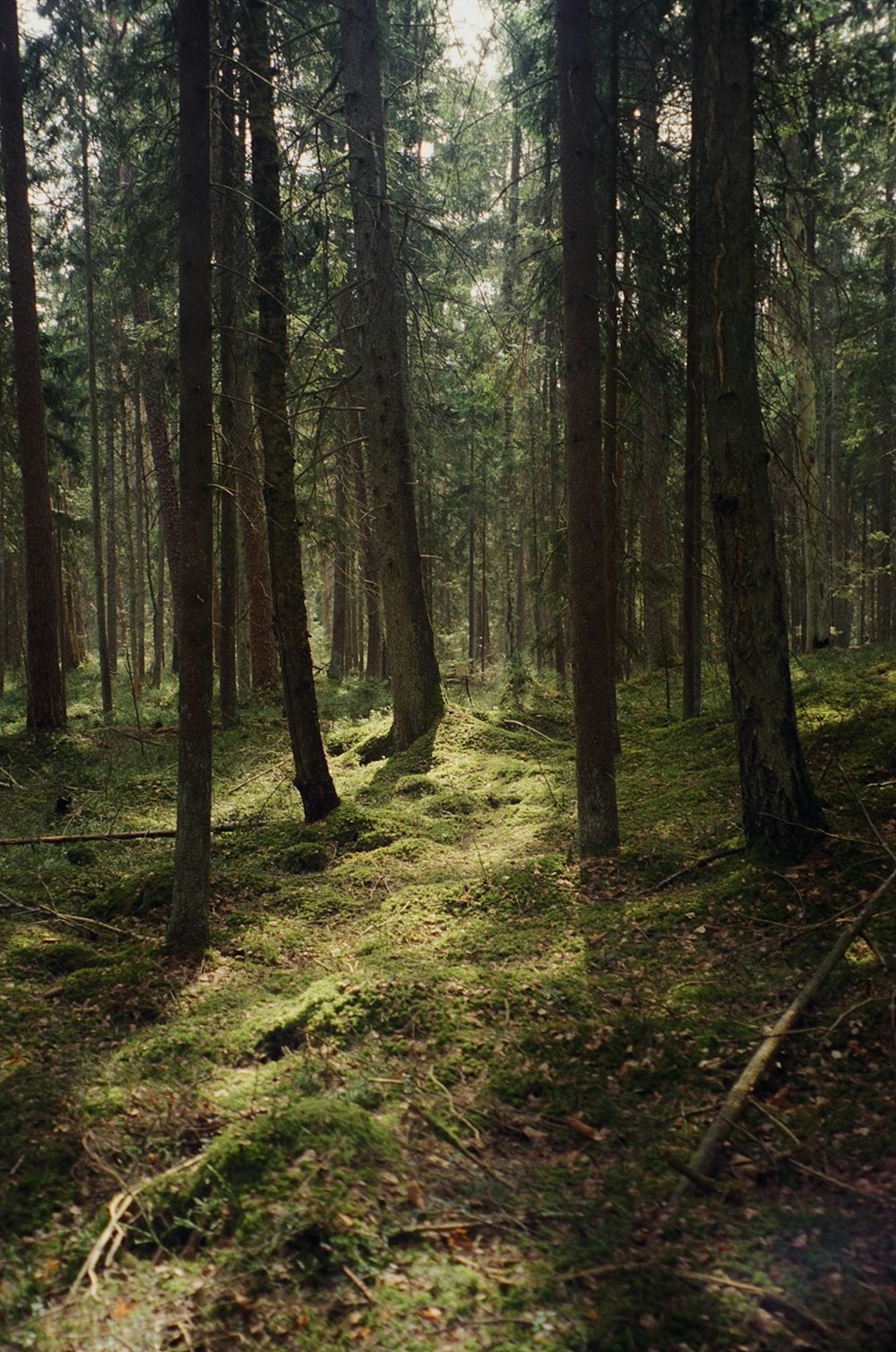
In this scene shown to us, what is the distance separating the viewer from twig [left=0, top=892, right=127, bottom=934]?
21.1 ft

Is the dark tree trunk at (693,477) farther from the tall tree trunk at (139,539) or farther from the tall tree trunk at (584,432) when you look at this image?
the tall tree trunk at (139,539)

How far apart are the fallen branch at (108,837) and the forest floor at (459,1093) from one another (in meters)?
0.19

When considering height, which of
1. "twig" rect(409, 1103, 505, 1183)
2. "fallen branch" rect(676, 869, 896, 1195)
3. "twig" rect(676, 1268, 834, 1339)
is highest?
"fallen branch" rect(676, 869, 896, 1195)

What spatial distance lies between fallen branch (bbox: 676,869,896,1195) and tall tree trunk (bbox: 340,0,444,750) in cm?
750

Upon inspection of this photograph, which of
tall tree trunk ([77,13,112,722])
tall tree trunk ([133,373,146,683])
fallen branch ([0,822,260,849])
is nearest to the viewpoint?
fallen branch ([0,822,260,849])

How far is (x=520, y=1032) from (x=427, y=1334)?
2.09 m

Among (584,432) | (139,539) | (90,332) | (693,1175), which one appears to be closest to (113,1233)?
(693,1175)

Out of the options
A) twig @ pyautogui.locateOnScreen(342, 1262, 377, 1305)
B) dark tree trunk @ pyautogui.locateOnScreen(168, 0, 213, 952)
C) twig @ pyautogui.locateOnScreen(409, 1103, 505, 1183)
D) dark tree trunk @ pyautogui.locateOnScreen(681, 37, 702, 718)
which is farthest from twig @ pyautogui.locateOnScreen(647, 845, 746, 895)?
twig @ pyautogui.locateOnScreen(342, 1262, 377, 1305)

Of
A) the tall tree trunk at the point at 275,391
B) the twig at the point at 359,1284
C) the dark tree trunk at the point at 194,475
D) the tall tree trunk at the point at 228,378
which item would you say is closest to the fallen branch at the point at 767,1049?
the twig at the point at 359,1284

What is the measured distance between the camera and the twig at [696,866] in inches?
269

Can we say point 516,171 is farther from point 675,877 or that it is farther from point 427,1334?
point 427,1334

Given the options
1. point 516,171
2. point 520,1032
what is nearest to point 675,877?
point 520,1032

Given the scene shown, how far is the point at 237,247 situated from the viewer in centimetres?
930

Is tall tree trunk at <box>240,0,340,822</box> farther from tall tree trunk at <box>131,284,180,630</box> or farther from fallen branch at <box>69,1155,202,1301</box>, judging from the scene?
tall tree trunk at <box>131,284,180,630</box>
